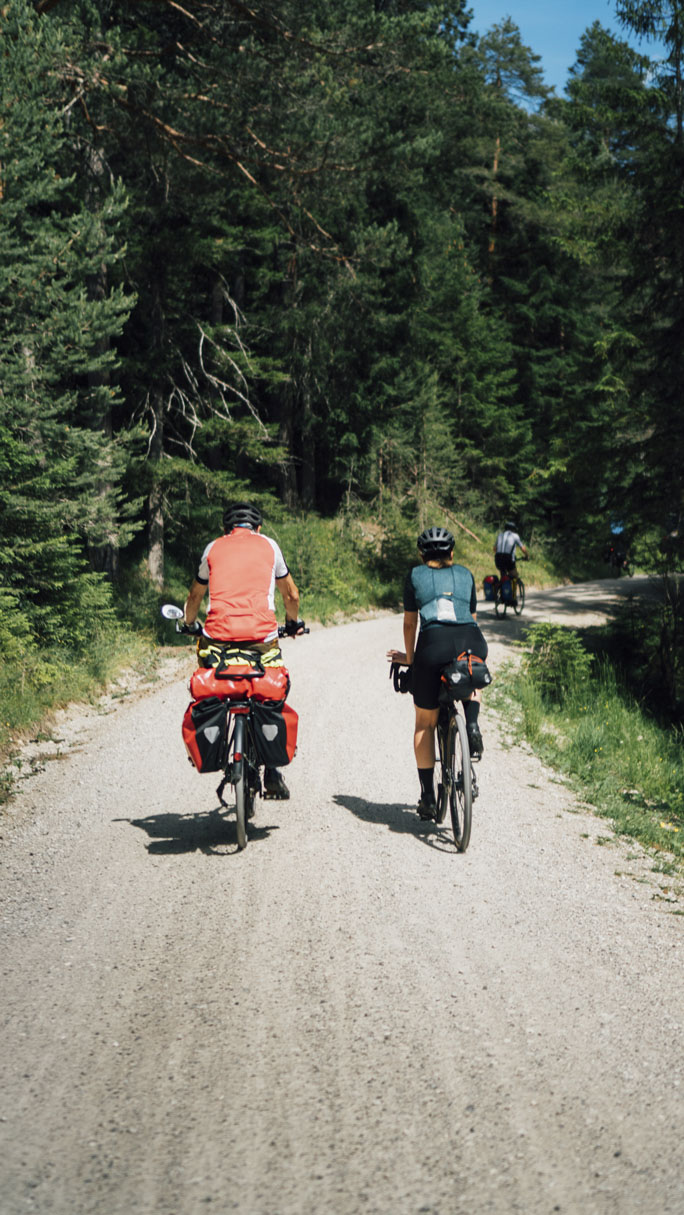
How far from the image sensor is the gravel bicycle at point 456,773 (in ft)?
19.0

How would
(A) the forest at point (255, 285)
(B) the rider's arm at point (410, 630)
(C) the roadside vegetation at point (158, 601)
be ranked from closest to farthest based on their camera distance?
1. (B) the rider's arm at point (410, 630)
2. (C) the roadside vegetation at point (158, 601)
3. (A) the forest at point (255, 285)

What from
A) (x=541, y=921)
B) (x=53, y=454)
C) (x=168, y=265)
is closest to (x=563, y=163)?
(x=168, y=265)

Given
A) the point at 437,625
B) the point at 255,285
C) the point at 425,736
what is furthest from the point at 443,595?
the point at 255,285

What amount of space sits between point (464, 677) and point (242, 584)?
162 cm

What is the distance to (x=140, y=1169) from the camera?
2.65 metres

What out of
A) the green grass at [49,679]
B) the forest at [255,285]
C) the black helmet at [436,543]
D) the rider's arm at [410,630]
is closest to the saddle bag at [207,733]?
the rider's arm at [410,630]

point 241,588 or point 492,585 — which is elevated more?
point 241,588

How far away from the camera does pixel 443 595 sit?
6.10 m

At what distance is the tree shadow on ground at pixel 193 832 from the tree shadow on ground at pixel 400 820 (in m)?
0.78

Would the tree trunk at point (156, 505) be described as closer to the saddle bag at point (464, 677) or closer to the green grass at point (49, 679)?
the green grass at point (49, 679)

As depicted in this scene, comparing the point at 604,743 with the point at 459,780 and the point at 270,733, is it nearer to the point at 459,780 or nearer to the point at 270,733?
the point at 459,780

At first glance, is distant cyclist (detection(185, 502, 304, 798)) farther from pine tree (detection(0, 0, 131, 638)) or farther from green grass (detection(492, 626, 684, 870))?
pine tree (detection(0, 0, 131, 638))

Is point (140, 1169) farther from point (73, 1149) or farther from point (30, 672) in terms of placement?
point (30, 672)

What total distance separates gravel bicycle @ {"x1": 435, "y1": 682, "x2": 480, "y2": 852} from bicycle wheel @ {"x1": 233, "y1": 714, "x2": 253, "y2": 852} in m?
1.43
